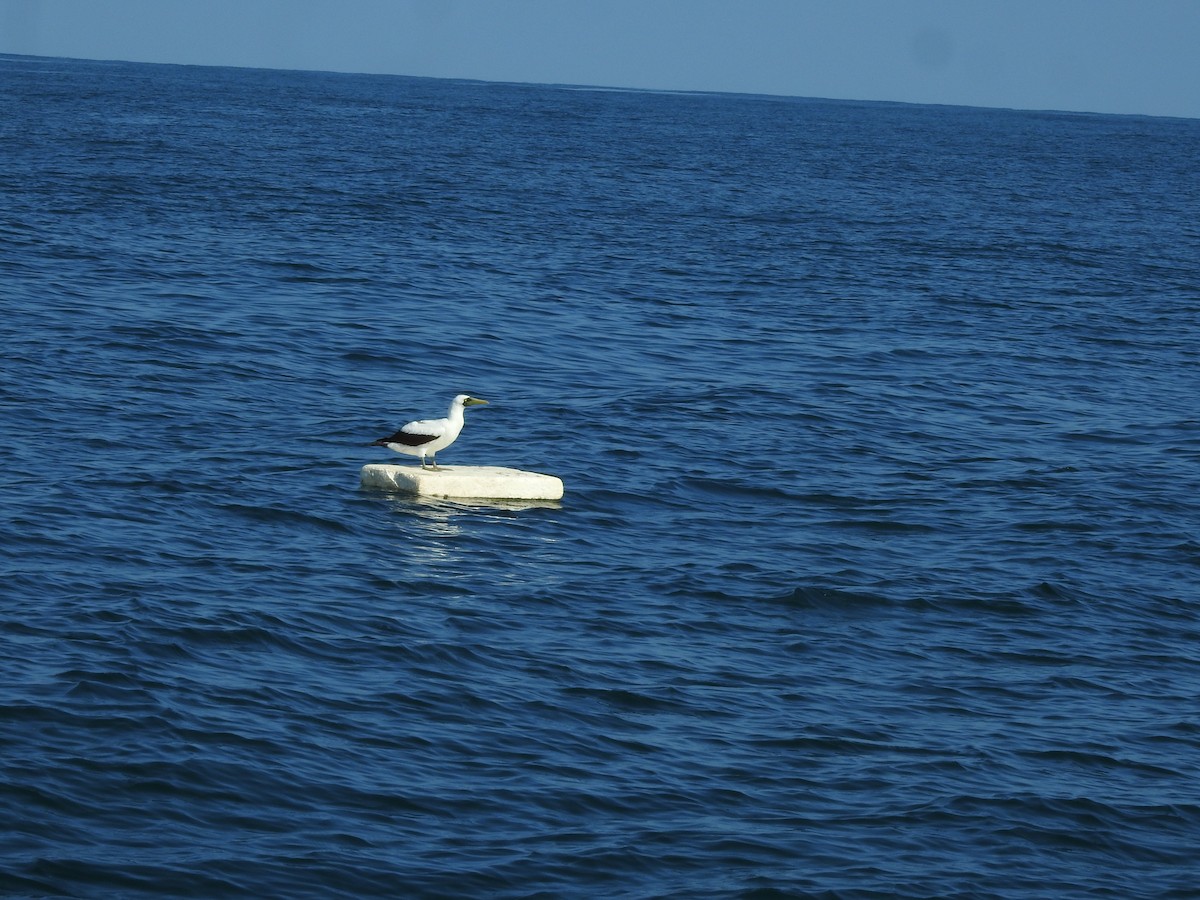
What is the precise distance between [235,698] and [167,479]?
297 inches

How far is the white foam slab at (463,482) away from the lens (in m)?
21.3

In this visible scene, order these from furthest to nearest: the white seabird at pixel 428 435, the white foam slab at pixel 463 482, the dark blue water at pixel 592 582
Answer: the white seabird at pixel 428 435
the white foam slab at pixel 463 482
the dark blue water at pixel 592 582

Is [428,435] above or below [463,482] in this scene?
above

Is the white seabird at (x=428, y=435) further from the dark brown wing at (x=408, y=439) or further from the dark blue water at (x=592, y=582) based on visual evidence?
the dark blue water at (x=592, y=582)

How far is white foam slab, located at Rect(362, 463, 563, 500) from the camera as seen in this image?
70.0ft

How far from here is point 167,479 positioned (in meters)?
21.5

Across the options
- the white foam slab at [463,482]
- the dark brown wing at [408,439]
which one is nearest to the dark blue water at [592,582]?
the white foam slab at [463,482]

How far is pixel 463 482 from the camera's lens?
70.1 feet

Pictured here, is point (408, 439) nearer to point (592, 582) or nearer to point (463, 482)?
point (463, 482)

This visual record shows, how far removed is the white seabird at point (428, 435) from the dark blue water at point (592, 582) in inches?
30.7

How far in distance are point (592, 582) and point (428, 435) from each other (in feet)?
13.4

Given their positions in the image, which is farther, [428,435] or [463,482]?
[428,435]

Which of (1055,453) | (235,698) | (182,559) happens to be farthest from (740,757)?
(1055,453)

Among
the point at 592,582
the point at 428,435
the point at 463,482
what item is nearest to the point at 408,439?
the point at 428,435
